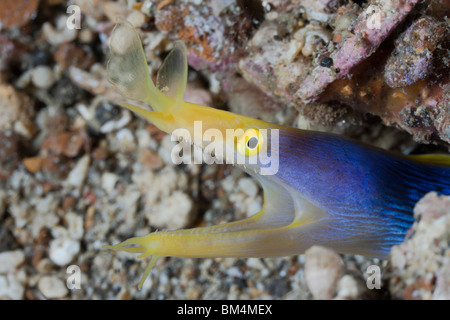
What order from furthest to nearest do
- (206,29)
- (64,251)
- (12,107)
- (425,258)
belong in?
(12,107) < (64,251) < (206,29) < (425,258)

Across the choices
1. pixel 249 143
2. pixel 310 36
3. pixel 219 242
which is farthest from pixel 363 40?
pixel 219 242

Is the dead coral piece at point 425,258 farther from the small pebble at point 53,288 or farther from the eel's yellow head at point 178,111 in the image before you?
the small pebble at point 53,288

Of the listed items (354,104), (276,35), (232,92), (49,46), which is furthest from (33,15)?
(354,104)

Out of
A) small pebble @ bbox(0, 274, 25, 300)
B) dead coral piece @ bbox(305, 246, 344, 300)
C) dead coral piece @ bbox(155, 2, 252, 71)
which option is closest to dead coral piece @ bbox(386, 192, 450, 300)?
dead coral piece @ bbox(305, 246, 344, 300)

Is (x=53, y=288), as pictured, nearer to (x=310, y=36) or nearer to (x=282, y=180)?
(x=282, y=180)

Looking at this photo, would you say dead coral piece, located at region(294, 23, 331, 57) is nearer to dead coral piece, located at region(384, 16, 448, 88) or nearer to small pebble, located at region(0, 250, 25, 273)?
dead coral piece, located at region(384, 16, 448, 88)

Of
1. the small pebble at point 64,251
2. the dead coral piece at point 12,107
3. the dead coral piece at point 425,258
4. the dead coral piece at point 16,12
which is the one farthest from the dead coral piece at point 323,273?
the dead coral piece at point 16,12
